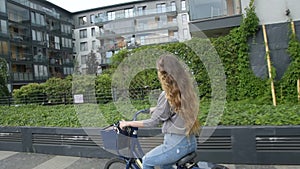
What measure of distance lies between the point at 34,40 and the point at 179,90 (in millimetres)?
35715

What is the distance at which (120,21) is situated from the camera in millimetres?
22984

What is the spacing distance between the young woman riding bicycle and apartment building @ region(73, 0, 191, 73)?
18001 millimetres

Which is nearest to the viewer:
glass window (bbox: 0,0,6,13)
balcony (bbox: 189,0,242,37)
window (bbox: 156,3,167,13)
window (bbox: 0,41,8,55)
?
balcony (bbox: 189,0,242,37)

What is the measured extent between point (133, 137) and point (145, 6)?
121 feet

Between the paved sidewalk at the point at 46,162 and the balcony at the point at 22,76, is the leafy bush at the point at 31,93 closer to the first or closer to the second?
the paved sidewalk at the point at 46,162

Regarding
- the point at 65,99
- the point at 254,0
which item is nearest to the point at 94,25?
the point at 65,99

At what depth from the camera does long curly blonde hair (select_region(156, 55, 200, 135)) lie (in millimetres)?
1971

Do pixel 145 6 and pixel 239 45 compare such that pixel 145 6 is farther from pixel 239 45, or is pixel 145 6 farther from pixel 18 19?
pixel 239 45

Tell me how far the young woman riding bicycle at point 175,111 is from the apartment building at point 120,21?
1800 cm

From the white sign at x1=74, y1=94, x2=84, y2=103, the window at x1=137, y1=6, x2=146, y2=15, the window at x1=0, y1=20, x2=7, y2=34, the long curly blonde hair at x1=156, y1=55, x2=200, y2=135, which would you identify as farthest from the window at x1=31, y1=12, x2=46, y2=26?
the long curly blonde hair at x1=156, y1=55, x2=200, y2=135

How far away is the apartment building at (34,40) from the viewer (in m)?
27.6

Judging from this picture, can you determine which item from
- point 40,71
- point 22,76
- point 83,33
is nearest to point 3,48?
point 22,76

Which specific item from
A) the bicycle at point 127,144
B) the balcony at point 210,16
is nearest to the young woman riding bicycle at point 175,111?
the bicycle at point 127,144

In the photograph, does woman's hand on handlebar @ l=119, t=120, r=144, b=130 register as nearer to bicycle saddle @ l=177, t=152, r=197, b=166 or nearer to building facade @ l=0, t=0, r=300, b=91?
bicycle saddle @ l=177, t=152, r=197, b=166
